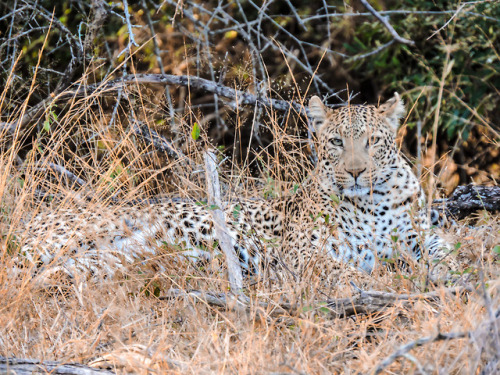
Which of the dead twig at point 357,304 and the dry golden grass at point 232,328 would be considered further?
the dead twig at point 357,304

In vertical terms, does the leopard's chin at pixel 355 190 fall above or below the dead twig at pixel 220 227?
below

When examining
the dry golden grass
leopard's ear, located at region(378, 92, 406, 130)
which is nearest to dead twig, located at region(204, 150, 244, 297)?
the dry golden grass

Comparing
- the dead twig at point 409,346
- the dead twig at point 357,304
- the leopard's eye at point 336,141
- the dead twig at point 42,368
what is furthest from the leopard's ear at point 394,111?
the dead twig at point 42,368

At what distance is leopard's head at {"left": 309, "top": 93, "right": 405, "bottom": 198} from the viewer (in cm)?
508

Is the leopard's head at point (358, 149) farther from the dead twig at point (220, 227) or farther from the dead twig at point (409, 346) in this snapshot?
the dead twig at point (409, 346)

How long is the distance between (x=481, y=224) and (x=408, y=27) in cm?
298

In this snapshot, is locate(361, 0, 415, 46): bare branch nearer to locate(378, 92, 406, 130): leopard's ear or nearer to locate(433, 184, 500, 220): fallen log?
locate(378, 92, 406, 130): leopard's ear

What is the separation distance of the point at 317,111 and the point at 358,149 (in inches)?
22.5

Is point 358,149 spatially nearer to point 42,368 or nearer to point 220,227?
point 220,227

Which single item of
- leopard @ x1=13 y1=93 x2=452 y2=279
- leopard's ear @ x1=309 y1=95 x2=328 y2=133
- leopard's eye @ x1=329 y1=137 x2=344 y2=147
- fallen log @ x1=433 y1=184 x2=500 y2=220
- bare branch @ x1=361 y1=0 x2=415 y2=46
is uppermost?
bare branch @ x1=361 y1=0 x2=415 y2=46

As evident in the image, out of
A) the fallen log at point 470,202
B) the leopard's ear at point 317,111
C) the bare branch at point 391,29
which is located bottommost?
the fallen log at point 470,202

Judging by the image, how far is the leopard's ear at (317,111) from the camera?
546 centimetres

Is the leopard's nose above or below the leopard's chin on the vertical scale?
above

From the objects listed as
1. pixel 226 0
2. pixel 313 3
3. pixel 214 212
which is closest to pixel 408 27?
pixel 313 3
